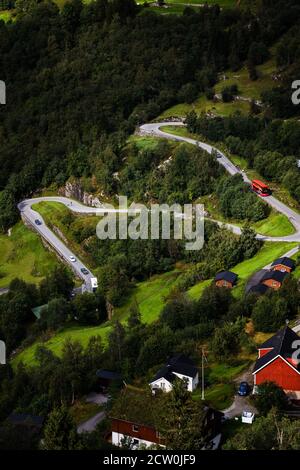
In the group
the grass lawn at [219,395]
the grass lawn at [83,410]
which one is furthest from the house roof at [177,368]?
the grass lawn at [83,410]

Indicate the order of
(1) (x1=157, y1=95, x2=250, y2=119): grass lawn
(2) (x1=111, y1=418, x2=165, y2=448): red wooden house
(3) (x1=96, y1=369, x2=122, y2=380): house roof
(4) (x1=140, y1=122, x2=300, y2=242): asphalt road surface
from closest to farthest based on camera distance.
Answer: (2) (x1=111, y1=418, x2=165, y2=448): red wooden house
(3) (x1=96, y1=369, x2=122, y2=380): house roof
(4) (x1=140, y1=122, x2=300, y2=242): asphalt road surface
(1) (x1=157, y1=95, x2=250, y2=119): grass lawn

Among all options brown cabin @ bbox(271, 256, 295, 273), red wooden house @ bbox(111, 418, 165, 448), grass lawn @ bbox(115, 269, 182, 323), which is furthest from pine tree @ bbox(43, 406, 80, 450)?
grass lawn @ bbox(115, 269, 182, 323)

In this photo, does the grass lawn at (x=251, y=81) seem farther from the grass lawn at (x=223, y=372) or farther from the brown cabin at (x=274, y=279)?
the grass lawn at (x=223, y=372)

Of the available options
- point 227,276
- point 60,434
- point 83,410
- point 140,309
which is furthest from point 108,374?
point 140,309

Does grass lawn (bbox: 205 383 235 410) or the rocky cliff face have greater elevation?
grass lawn (bbox: 205 383 235 410)

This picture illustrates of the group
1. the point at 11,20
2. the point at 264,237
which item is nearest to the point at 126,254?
the point at 264,237

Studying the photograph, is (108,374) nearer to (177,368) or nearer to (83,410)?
(83,410)

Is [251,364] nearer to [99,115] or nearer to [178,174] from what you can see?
[178,174]

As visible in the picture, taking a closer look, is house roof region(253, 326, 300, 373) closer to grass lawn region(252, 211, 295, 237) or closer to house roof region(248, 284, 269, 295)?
house roof region(248, 284, 269, 295)
